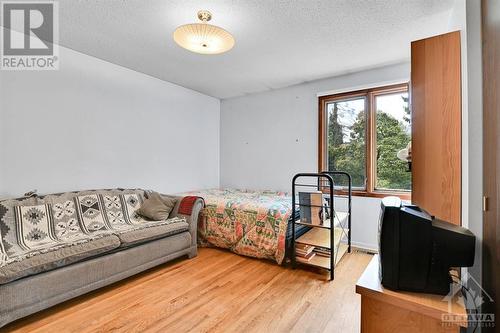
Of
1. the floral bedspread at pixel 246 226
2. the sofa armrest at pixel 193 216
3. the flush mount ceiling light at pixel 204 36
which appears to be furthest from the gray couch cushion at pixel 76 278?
the flush mount ceiling light at pixel 204 36

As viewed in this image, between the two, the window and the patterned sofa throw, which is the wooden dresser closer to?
the patterned sofa throw

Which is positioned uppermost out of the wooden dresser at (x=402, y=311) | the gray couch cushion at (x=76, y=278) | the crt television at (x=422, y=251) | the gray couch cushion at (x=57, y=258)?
the crt television at (x=422, y=251)

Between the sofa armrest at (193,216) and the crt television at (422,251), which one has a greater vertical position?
the crt television at (422,251)

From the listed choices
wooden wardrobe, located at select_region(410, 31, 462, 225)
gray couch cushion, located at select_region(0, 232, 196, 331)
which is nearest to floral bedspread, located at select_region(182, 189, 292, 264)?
gray couch cushion, located at select_region(0, 232, 196, 331)

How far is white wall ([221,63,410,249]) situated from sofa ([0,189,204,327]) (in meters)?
1.61

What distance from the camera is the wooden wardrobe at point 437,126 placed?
1469 mm

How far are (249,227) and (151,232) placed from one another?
110cm

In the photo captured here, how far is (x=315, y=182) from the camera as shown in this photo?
372 cm

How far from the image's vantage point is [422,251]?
96cm

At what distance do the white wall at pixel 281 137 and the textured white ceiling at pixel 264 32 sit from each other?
0.24 meters

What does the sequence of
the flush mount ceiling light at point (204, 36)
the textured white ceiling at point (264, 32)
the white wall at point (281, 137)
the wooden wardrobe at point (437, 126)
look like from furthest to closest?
the white wall at point (281, 137), the textured white ceiling at point (264, 32), the flush mount ceiling light at point (204, 36), the wooden wardrobe at point (437, 126)

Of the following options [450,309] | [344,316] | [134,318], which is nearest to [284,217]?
[344,316]

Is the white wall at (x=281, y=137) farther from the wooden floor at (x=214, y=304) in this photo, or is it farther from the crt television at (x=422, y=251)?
the crt television at (x=422, y=251)

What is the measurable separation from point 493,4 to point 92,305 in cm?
308
